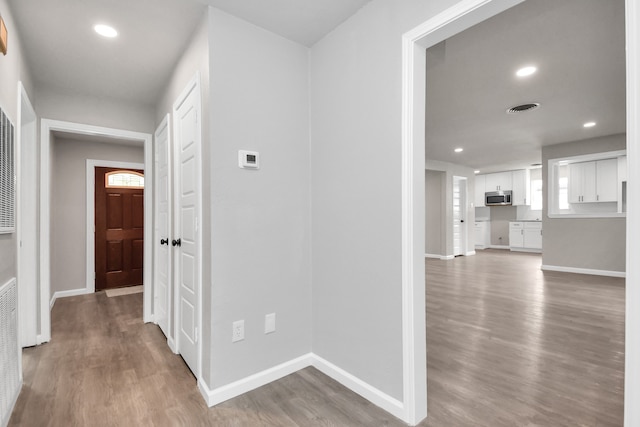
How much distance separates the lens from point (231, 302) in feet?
6.53

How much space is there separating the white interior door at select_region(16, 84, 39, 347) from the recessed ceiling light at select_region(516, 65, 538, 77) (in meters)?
4.51

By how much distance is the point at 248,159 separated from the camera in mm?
2055

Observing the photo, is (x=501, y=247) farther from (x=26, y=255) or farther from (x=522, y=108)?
(x=26, y=255)

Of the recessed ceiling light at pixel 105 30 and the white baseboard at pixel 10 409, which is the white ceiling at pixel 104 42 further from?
the white baseboard at pixel 10 409

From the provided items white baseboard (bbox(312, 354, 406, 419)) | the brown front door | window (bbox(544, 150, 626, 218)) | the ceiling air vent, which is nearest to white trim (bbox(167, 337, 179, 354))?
white baseboard (bbox(312, 354, 406, 419))

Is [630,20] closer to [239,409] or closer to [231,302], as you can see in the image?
[231,302]

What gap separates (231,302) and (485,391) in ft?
5.65

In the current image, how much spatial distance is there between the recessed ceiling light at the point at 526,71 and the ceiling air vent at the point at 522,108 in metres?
1.04

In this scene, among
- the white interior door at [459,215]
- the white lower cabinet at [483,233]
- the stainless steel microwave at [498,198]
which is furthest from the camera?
the white lower cabinet at [483,233]

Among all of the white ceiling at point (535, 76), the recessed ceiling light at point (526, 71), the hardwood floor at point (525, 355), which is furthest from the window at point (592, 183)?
the recessed ceiling light at point (526, 71)

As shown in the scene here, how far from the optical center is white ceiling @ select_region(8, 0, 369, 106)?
1.92 metres

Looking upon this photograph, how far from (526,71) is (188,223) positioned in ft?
11.3

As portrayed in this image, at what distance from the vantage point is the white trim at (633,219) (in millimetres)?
949

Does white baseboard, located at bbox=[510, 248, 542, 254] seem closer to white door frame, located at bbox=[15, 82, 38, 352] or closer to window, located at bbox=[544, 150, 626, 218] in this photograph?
window, located at bbox=[544, 150, 626, 218]
